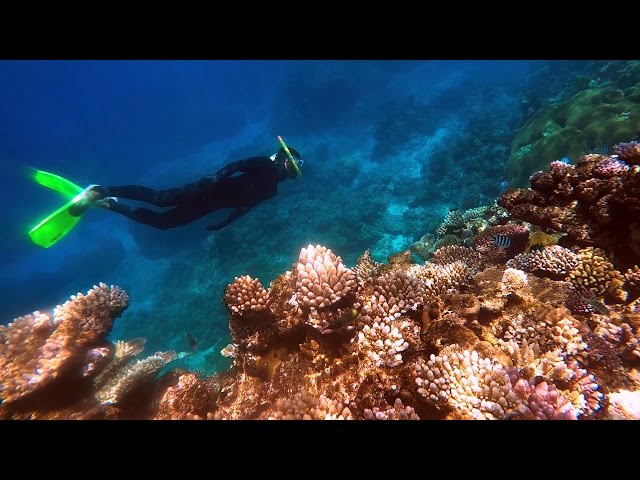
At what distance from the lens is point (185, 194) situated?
8719mm

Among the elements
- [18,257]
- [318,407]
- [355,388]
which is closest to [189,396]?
[318,407]

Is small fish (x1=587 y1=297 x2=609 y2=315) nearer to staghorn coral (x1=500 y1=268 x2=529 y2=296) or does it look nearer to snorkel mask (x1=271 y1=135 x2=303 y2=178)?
staghorn coral (x1=500 y1=268 x2=529 y2=296)

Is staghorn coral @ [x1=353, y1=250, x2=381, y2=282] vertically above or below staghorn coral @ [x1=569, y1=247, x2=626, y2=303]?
above

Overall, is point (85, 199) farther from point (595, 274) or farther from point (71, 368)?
point (595, 274)

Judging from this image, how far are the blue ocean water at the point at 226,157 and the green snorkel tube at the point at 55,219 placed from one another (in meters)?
0.48

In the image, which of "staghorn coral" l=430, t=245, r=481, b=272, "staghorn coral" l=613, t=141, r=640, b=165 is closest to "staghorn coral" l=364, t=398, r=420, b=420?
"staghorn coral" l=430, t=245, r=481, b=272

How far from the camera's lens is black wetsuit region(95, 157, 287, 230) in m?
8.58

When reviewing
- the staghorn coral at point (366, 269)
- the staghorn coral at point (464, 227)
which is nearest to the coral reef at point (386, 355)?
the staghorn coral at point (366, 269)

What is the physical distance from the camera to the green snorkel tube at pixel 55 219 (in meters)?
7.81

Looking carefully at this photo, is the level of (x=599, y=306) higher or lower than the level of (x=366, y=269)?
lower

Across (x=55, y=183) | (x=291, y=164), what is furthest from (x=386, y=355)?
(x=55, y=183)

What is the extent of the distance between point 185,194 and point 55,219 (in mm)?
3250
